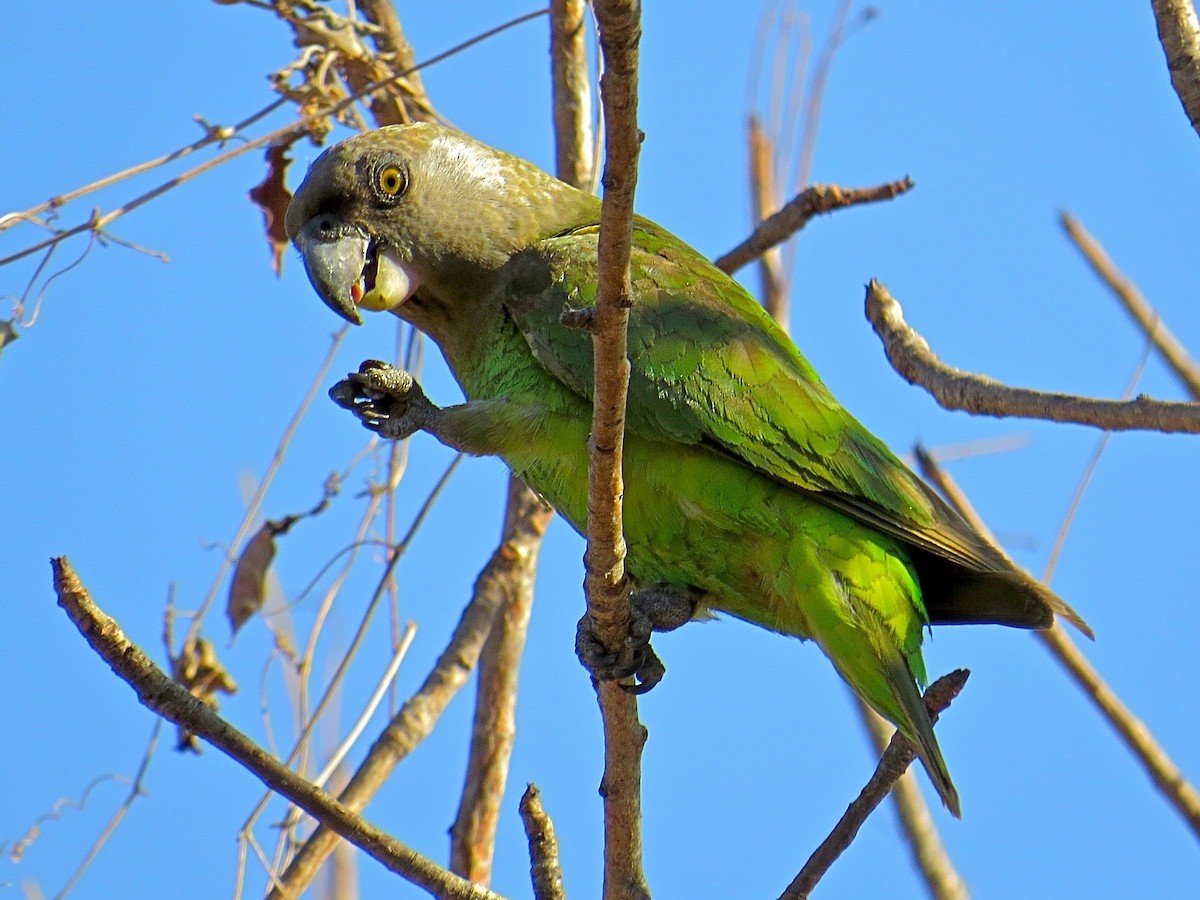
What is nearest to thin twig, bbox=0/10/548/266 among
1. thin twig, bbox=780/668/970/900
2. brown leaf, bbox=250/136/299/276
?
brown leaf, bbox=250/136/299/276

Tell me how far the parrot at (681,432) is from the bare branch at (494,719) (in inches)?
33.3

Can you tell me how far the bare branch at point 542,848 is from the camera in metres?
2.88

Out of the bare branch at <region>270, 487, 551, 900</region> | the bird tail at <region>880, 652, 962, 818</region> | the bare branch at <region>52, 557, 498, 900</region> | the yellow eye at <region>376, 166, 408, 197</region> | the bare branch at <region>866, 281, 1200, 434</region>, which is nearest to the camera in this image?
the bare branch at <region>52, 557, 498, 900</region>

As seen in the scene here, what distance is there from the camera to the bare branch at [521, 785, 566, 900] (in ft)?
9.45

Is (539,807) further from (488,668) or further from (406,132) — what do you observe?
(406,132)

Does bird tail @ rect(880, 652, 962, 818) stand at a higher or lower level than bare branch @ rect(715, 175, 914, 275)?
lower

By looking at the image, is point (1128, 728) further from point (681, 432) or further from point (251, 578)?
point (251, 578)

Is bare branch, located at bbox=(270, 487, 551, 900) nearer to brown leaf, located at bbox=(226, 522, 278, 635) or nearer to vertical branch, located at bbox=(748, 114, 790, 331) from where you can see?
brown leaf, located at bbox=(226, 522, 278, 635)

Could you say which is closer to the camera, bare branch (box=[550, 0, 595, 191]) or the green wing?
the green wing

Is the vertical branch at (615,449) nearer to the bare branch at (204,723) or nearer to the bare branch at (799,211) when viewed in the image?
the bare branch at (204,723)

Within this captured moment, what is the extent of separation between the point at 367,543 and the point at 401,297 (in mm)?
1082

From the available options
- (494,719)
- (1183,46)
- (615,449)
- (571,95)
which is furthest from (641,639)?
(571,95)

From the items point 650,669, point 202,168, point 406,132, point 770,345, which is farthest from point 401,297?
point 650,669

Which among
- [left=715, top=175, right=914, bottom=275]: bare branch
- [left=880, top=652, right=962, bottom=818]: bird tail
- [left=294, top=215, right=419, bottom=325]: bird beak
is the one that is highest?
[left=715, top=175, right=914, bottom=275]: bare branch
